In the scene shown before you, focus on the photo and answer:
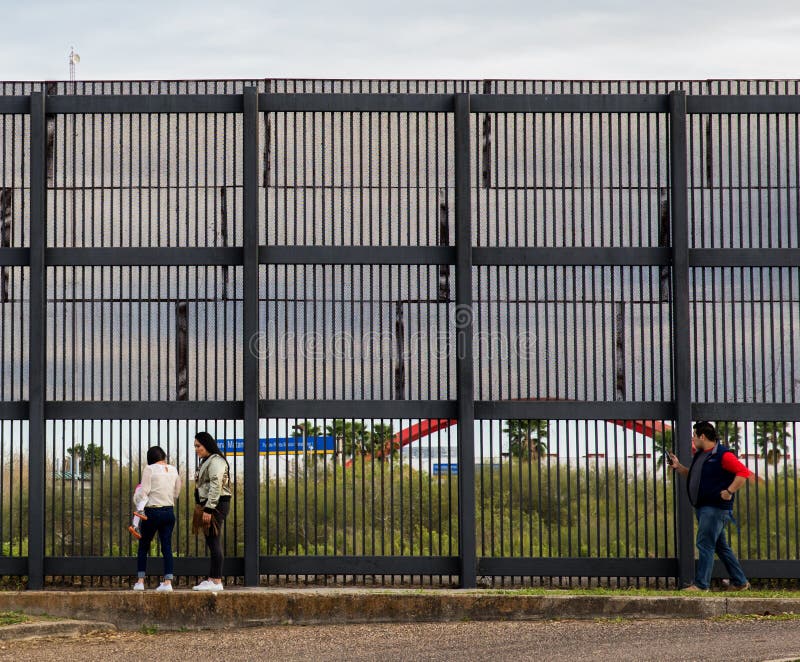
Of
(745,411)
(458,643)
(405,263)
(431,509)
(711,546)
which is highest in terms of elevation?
(405,263)

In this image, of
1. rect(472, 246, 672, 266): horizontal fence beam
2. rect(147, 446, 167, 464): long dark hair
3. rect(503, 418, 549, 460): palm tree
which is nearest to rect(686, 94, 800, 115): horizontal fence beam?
rect(472, 246, 672, 266): horizontal fence beam

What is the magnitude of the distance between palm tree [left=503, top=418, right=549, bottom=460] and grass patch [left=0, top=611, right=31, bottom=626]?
4.52 m

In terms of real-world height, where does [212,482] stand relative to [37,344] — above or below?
below

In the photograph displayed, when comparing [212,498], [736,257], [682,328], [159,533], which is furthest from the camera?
[736,257]

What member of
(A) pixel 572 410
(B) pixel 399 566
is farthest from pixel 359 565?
(A) pixel 572 410

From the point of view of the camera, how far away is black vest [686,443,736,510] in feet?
34.2

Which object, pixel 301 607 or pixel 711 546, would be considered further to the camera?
pixel 711 546

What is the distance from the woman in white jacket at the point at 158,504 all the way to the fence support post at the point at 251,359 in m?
0.69

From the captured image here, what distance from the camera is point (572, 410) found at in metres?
11.1

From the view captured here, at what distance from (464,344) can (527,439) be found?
108 cm

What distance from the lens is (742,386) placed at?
11.2 metres

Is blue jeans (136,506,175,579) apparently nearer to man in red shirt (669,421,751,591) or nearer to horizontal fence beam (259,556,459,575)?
horizontal fence beam (259,556,459,575)

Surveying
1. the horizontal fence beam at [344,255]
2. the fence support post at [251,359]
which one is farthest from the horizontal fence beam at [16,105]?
the horizontal fence beam at [344,255]

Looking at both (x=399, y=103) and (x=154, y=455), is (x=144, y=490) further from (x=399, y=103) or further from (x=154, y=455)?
(x=399, y=103)
